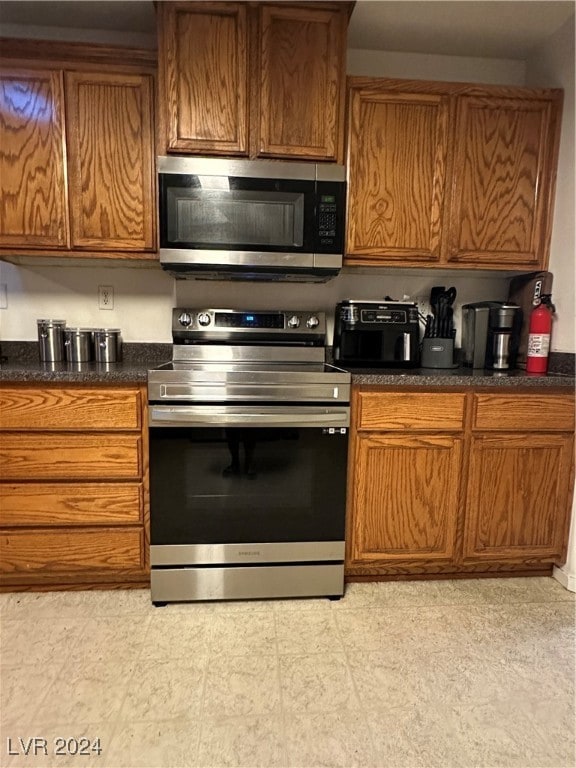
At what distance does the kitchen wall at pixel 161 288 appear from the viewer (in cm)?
215

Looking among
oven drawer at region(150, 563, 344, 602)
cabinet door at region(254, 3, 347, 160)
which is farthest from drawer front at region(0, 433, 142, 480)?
cabinet door at region(254, 3, 347, 160)

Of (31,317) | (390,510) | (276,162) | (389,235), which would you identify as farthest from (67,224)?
(390,510)

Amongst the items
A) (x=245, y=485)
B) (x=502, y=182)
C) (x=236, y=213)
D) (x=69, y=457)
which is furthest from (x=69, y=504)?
(x=502, y=182)

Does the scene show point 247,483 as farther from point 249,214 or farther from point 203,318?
point 249,214

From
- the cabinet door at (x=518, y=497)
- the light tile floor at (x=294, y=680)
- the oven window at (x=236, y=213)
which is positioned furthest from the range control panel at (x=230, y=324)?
the light tile floor at (x=294, y=680)

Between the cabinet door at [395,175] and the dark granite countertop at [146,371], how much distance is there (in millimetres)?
562

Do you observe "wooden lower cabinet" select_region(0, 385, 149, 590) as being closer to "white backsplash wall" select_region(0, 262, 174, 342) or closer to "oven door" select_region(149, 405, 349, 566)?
"oven door" select_region(149, 405, 349, 566)

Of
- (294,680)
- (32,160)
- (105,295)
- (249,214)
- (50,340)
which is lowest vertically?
(294,680)

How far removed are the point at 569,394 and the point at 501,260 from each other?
67 centimetres

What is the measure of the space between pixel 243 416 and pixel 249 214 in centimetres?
83

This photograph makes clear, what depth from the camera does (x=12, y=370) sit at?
166 centimetres

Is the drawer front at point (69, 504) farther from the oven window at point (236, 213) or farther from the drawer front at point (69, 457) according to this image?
the oven window at point (236, 213)

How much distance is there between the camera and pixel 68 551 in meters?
1.74

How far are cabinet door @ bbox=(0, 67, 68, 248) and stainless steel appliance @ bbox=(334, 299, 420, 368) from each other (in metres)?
1.30
